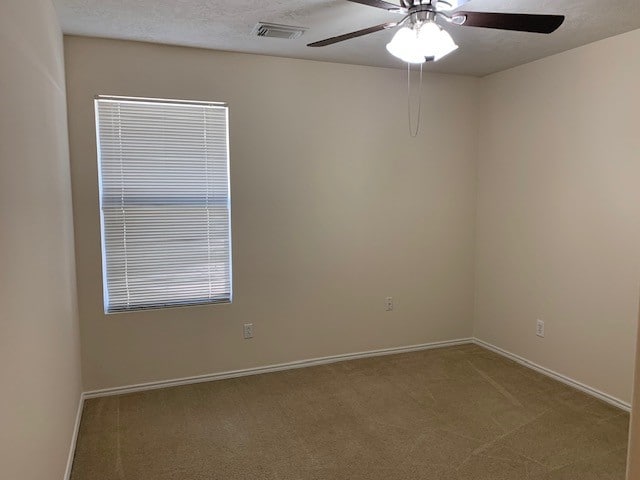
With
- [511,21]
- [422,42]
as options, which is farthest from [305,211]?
[511,21]

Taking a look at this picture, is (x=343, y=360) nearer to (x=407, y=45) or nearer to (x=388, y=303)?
(x=388, y=303)

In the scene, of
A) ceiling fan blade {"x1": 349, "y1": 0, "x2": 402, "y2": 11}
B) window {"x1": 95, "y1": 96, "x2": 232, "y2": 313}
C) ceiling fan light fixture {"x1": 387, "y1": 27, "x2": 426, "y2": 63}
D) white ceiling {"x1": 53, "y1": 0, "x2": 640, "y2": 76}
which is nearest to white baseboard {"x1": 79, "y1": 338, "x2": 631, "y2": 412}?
window {"x1": 95, "y1": 96, "x2": 232, "y2": 313}

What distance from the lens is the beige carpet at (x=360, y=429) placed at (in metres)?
2.45

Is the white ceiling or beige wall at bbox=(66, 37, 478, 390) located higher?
the white ceiling

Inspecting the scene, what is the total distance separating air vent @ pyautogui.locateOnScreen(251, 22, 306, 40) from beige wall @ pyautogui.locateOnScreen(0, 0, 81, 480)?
1166 millimetres

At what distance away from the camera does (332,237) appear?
3885mm

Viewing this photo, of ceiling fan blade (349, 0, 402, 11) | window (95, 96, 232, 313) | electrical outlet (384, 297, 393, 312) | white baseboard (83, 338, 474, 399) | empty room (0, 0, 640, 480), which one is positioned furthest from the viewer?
electrical outlet (384, 297, 393, 312)

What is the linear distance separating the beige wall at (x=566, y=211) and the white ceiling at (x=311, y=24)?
1.05ft

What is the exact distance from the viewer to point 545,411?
10.1 ft

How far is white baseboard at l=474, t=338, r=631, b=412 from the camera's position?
10.3 ft

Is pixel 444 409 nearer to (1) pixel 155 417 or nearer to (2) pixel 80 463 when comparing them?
(1) pixel 155 417

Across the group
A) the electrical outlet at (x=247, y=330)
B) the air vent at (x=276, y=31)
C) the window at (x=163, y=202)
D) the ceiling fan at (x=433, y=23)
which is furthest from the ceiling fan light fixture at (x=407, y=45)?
the electrical outlet at (x=247, y=330)

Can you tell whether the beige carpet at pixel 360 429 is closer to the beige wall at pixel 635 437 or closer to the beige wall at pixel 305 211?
the beige wall at pixel 305 211

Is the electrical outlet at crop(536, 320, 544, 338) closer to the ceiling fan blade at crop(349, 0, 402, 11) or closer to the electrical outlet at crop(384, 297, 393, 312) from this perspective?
the electrical outlet at crop(384, 297, 393, 312)
